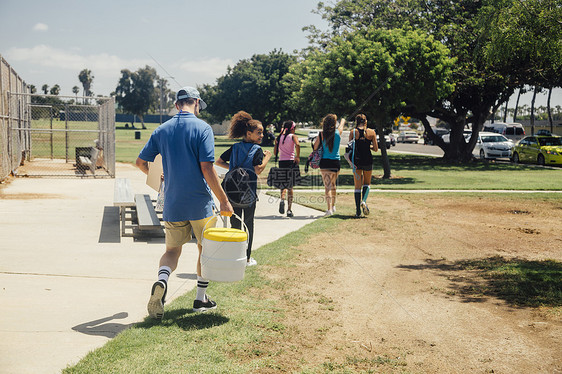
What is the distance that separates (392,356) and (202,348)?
1.47m

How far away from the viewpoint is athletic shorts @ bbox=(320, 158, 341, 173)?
10.3m

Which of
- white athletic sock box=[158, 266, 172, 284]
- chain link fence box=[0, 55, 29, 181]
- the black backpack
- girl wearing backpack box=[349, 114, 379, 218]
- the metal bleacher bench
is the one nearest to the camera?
white athletic sock box=[158, 266, 172, 284]

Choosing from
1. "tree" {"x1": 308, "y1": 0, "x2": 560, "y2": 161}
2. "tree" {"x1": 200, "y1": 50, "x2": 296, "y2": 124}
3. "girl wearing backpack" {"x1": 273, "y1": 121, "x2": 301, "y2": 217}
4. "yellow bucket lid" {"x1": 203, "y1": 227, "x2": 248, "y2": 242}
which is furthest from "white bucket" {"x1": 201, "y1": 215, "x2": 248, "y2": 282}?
"tree" {"x1": 200, "y1": 50, "x2": 296, "y2": 124}

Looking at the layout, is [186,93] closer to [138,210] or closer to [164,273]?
[164,273]

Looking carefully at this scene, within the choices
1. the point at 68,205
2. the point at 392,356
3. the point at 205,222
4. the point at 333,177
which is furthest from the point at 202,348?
the point at 68,205

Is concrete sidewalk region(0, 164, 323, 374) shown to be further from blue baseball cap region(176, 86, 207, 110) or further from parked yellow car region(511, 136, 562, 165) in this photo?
parked yellow car region(511, 136, 562, 165)

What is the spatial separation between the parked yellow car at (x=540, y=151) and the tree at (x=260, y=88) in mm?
27203

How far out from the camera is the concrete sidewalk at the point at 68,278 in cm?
423

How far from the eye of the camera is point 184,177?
184 inches

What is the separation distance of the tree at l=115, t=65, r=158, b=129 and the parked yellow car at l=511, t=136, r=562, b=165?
8412cm

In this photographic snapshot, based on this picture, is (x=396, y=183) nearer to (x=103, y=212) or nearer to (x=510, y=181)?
(x=510, y=181)

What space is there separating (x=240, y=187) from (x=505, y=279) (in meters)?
3.32

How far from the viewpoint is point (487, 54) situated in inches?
354

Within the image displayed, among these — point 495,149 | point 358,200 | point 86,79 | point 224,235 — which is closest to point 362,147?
point 358,200
